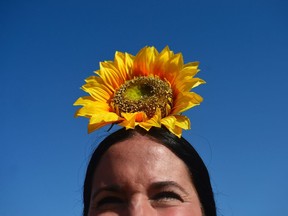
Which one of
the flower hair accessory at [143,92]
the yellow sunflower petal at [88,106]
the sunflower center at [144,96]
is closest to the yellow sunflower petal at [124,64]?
the flower hair accessory at [143,92]

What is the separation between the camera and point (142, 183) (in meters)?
3.30

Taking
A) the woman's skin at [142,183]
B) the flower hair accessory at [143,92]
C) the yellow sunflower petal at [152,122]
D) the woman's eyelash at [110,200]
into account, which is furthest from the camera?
the flower hair accessory at [143,92]

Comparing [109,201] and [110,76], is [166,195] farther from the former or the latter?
[110,76]

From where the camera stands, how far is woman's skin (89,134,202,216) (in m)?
3.29

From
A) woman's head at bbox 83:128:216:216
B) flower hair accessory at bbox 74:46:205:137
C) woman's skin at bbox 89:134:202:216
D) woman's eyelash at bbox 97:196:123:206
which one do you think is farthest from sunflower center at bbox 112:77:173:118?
woman's eyelash at bbox 97:196:123:206

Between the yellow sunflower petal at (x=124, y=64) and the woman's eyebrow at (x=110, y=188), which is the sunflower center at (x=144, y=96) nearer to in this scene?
the yellow sunflower petal at (x=124, y=64)

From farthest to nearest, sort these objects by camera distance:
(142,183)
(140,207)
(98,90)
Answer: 1. (98,90)
2. (142,183)
3. (140,207)

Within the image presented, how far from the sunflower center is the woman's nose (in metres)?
0.94

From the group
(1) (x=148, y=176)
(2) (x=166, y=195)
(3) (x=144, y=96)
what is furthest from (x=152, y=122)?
(2) (x=166, y=195)

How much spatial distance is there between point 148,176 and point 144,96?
38.3 inches

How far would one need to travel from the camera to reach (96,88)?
421cm

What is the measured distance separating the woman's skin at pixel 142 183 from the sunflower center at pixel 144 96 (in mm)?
356

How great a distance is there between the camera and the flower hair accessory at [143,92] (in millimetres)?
3879

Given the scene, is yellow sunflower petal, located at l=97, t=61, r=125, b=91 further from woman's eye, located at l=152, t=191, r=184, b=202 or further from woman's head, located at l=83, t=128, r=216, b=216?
woman's eye, located at l=152, t=191, r=184, b=202
